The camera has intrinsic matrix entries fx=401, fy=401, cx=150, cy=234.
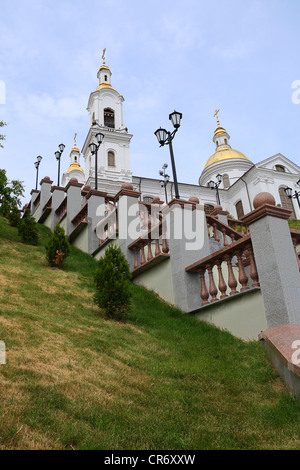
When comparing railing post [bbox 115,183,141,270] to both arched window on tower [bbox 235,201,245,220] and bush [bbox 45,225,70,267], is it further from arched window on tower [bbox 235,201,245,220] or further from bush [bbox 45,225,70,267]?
arched window on tower [bbox 235,201,245,220]

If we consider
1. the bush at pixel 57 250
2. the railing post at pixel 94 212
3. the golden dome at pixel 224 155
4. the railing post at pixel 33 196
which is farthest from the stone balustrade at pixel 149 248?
the golden dome at pixel 224 155

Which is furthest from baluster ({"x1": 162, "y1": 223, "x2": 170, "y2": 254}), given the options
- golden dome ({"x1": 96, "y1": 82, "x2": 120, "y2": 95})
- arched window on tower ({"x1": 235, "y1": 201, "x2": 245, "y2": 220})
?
golden dome ({"x1": 96, "y1": 82, "x2": 120, "y2": 95})

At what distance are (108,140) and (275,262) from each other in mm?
40918

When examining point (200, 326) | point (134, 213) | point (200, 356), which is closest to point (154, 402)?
point (200, 356)

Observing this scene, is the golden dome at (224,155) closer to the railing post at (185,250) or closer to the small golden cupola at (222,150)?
the small golden cupola at (222,150)

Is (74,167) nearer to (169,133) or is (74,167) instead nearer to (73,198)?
(73,198)

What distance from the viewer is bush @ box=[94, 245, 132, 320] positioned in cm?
726

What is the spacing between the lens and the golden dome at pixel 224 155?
176ft

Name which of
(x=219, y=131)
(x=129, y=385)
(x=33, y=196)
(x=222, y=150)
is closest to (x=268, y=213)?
(x=129, y=385)

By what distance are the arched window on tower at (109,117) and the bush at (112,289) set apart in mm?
42512

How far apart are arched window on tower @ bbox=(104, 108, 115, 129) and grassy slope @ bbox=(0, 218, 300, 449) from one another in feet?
141

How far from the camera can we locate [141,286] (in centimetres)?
998

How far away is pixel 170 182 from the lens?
4738 cm

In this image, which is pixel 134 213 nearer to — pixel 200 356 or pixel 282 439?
pixel 200 356
